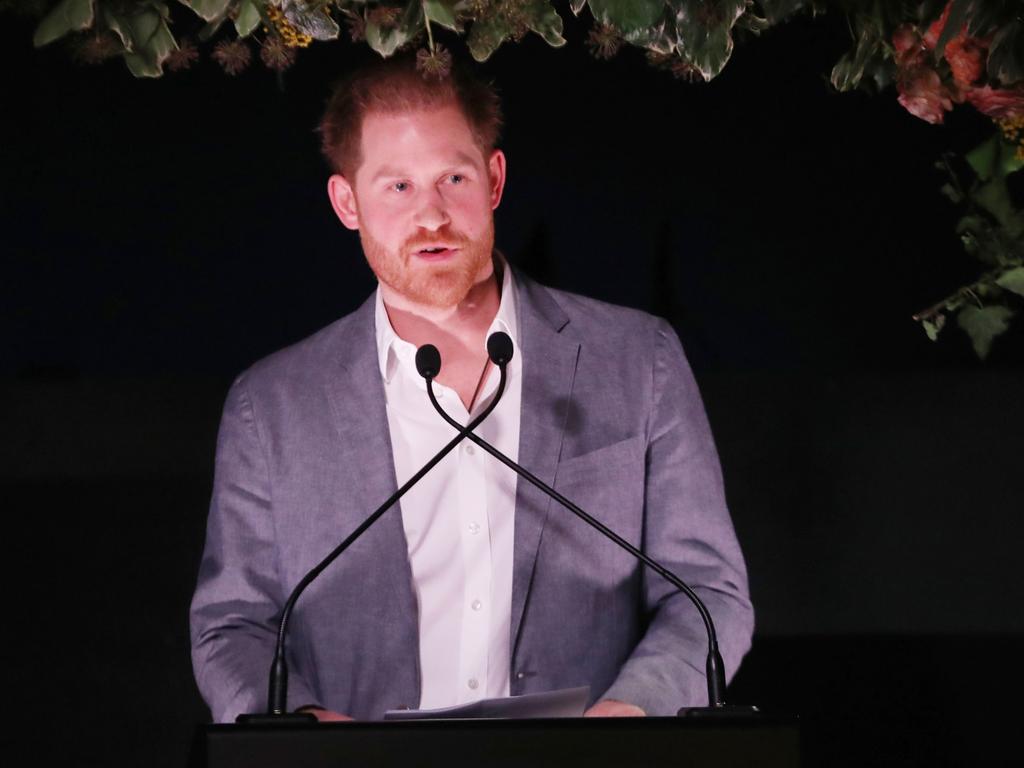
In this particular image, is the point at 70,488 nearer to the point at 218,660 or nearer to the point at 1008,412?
the point at 218,660

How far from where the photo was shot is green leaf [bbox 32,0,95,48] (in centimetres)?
197

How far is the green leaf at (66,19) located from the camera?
197cm

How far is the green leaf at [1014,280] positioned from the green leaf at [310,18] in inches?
47.3

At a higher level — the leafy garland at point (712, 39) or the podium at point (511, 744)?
the leafy garland at point (712, 39)

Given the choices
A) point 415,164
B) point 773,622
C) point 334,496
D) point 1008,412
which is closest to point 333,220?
point 415,164

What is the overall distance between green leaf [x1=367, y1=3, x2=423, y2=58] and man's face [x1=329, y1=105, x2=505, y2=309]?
1.00 feet

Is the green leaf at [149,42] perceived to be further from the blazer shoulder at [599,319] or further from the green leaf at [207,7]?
the blazer shoulder at [599,319]

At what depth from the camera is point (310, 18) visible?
6.75 feet

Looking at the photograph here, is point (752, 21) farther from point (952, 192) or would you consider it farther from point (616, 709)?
point (616, 709)

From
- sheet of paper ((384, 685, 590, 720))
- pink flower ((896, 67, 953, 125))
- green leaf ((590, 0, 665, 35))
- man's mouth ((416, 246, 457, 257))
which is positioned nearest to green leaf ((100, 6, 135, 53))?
man's mouth ((416, 246, 457, 257))

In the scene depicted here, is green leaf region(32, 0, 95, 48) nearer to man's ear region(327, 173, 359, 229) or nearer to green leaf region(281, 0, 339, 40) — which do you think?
green leaf region(281, 0, 339, 40)

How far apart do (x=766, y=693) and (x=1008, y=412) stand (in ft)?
2.28

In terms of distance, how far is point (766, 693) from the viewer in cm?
264

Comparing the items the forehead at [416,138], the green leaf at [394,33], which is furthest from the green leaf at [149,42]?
the forehead at [416,138]
